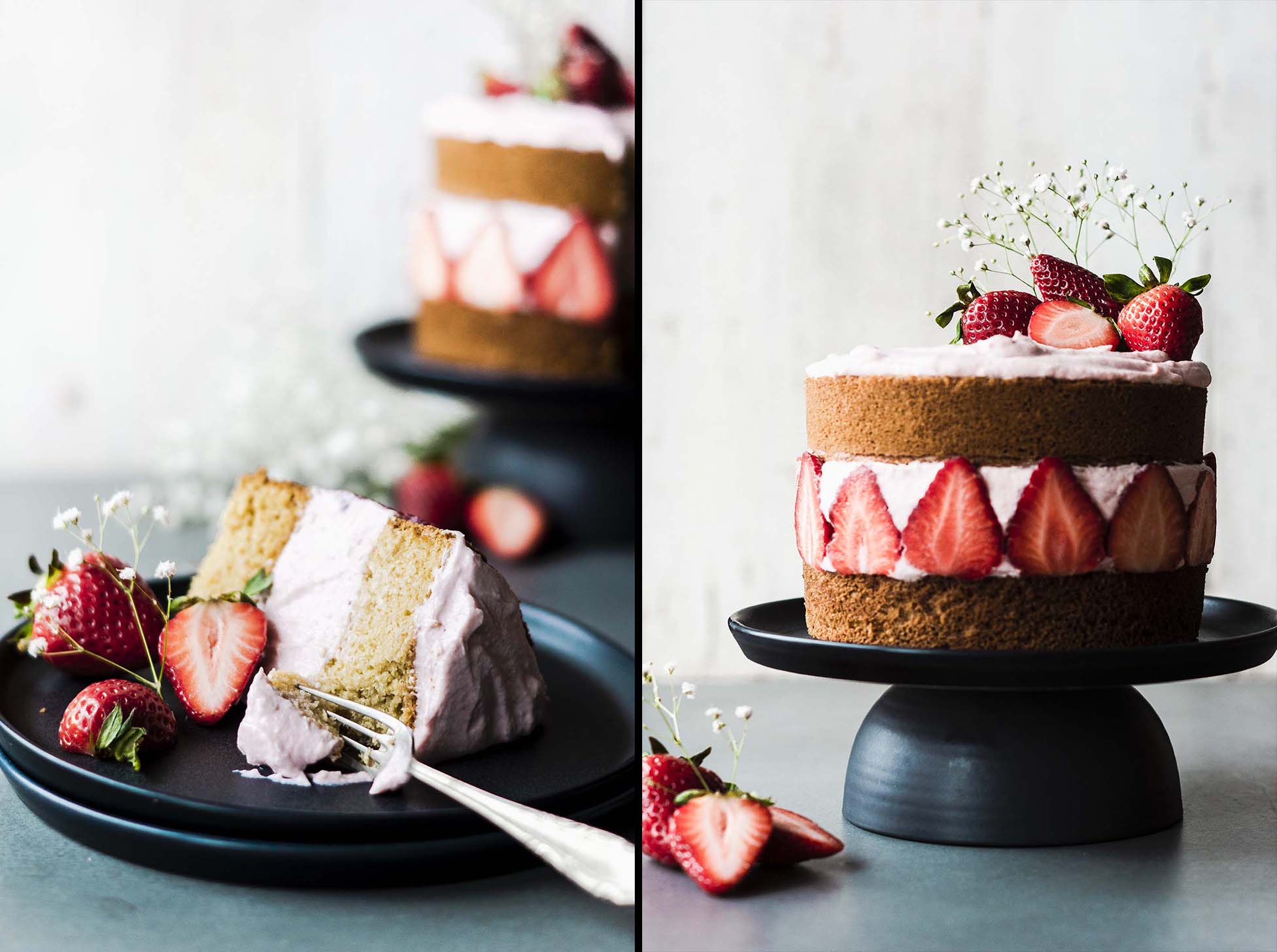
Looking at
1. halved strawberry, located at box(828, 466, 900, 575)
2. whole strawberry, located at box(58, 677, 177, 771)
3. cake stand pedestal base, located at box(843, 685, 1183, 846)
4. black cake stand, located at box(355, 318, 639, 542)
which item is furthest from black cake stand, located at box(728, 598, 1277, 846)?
whole strawberry, located at box(58, 677, 177, 771)

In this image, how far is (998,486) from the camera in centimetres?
135

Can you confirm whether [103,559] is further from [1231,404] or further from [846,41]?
[1231,404]

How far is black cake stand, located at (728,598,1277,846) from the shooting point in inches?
52.1

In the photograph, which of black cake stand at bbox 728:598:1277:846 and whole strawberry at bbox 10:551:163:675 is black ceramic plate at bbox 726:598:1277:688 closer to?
black cake stand at bbox 728:598:1277:846

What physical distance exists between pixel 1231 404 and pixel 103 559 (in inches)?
79.3

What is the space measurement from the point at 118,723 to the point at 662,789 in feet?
1.57

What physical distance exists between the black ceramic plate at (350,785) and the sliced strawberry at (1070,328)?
581 mm

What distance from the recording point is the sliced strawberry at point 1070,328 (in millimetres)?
1519

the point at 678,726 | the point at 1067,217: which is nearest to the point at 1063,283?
the point at 1067,217

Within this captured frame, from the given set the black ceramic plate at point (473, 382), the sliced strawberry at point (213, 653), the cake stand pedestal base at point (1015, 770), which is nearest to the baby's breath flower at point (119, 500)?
the sliced strawberry at point (213, 653)

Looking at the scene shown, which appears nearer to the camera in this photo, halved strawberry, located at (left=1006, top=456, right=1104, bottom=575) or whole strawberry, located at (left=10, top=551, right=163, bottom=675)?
halved strawberry, located at (left=1006, top=456, right=1104, bottom=575)

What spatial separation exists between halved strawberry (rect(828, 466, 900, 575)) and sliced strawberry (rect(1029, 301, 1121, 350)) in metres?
0.29

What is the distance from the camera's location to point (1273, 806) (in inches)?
61.4

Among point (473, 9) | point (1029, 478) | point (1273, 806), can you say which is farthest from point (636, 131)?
point (1273, 806)
